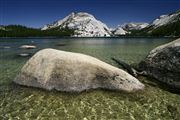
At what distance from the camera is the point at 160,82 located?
17.2 m

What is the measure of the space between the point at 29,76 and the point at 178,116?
422 inches

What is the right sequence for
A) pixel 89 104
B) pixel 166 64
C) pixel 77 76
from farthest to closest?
1. pixel 166 64
2. pixel 77 76
3. pixel 89 104

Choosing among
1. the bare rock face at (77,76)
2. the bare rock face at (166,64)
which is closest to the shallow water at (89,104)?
the bare rock face at (77,76)

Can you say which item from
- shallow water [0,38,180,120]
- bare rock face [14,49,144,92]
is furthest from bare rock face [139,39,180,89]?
bare rock face [14,49,144,92]

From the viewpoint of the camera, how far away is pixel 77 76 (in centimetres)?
1512

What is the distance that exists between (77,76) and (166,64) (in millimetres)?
7389

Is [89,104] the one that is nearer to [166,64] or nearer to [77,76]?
[77,76]

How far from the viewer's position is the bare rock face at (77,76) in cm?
1493

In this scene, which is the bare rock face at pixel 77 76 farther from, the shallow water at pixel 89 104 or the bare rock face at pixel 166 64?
the bare rock face at pixel 166 64

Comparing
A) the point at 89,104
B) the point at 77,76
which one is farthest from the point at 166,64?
the point at 89,104

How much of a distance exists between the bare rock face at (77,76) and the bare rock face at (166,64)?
8.92 feet

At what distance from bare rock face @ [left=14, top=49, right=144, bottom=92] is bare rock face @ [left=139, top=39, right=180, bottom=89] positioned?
A: 2718mm

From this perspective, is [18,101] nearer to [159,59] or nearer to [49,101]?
[49,101]

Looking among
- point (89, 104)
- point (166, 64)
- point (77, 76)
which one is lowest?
point (89, 104)
